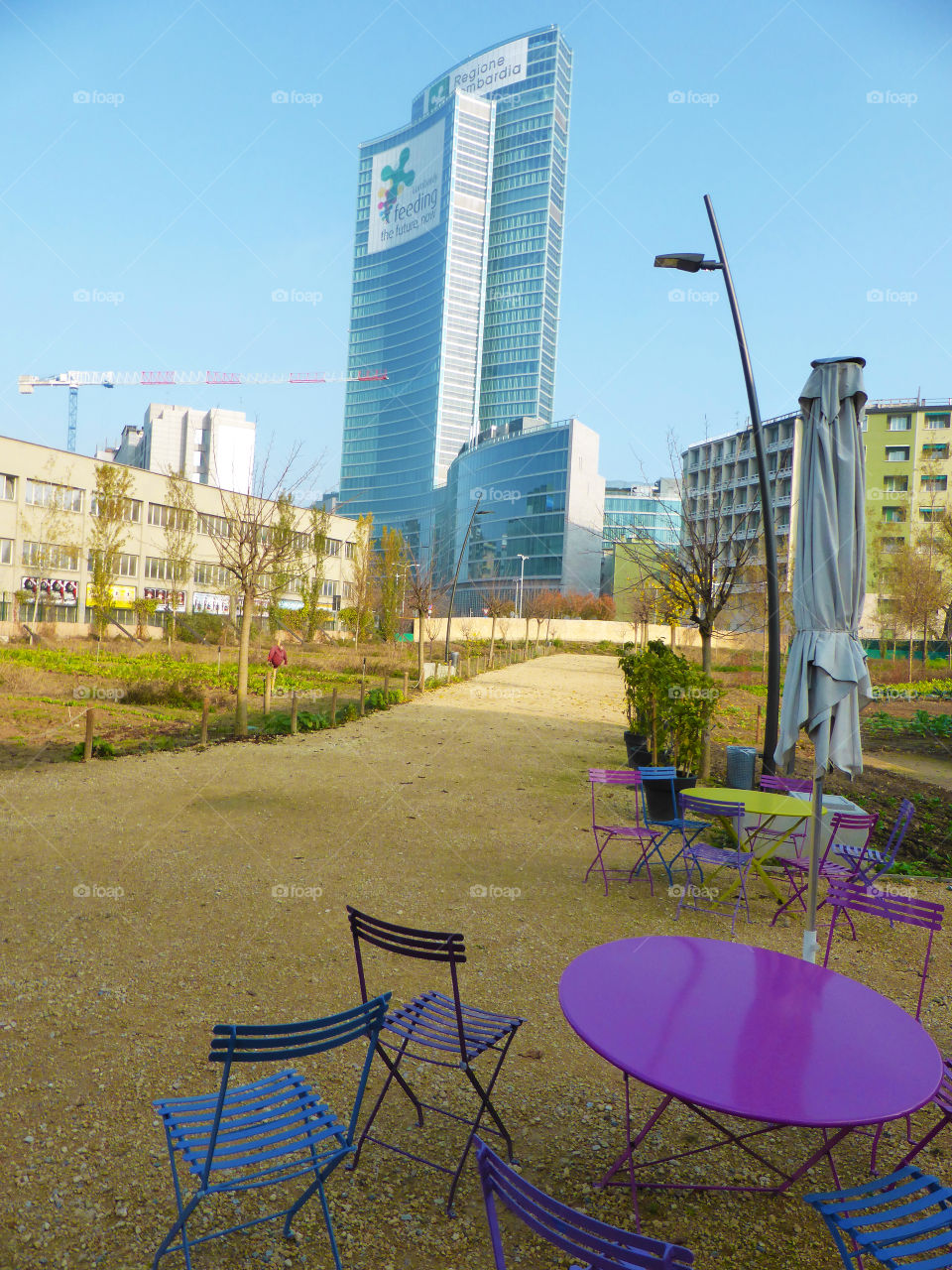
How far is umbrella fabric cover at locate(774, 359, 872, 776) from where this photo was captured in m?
4.68

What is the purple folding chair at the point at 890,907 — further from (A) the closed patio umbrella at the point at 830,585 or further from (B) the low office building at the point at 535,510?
(B) the low office building at the point at 535,510

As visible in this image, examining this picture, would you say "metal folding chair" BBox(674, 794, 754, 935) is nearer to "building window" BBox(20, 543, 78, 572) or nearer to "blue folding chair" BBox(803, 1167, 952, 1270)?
"blue folding chair" BBox(803, 1167, 952, 1270)

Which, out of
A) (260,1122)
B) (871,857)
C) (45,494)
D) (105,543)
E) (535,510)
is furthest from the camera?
(535,510)

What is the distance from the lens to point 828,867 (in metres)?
6.02

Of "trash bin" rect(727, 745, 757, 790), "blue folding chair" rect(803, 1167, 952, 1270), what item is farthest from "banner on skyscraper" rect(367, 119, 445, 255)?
"blue folding chair" rect(803, 1167, 952, 1270)

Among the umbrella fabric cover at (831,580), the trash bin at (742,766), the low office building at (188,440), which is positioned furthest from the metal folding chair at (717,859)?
the low office building at (188,440)

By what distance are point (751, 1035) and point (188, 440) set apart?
160443mm

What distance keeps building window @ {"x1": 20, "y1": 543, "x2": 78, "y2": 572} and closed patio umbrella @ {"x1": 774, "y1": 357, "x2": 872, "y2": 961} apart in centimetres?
4035

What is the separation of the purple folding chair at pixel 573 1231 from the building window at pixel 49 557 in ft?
138

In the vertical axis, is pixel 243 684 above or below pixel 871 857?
above

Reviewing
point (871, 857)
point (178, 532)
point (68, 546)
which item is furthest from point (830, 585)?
point (178, 532)

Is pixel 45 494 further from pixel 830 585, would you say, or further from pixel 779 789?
pixel 830 585

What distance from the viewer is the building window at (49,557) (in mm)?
39341

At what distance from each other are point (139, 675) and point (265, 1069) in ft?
64.9
